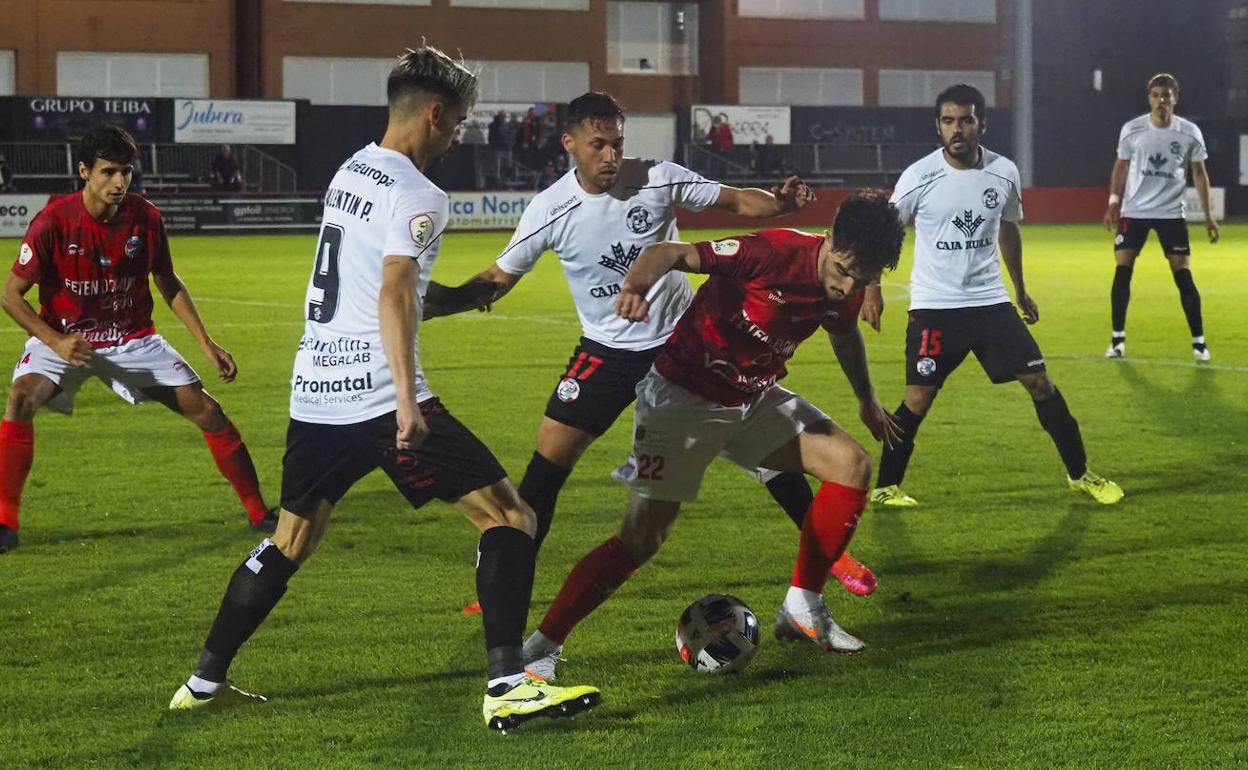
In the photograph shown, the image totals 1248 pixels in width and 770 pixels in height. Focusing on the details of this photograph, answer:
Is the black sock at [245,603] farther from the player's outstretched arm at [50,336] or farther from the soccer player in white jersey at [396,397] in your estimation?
the player's outstretched arm at [50,336]

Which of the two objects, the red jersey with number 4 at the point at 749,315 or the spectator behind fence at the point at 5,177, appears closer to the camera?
the red jersey with number 4 at the point at 749,315

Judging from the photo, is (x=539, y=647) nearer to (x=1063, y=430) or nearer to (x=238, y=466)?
(x=238, y=466)

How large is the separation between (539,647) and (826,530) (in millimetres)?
1043

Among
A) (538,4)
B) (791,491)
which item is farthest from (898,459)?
(538,4)

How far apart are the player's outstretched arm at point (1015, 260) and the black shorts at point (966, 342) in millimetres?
189

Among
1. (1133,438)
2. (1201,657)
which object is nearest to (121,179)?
(1201,657)

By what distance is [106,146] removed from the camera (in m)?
7.06

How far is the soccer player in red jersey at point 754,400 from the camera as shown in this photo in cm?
521

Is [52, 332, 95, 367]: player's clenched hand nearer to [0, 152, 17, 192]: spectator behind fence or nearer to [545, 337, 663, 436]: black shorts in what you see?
[545, 337, 663, 436]: black shorts

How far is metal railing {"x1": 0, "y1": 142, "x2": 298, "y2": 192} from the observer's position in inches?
1433

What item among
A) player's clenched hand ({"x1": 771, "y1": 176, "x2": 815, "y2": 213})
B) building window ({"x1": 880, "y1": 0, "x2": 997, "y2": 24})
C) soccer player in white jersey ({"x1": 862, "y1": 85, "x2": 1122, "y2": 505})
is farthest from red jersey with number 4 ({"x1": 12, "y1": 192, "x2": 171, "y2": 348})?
building window ({"x1": 880, "y1": 0, "x2": 997, "y2": 24})

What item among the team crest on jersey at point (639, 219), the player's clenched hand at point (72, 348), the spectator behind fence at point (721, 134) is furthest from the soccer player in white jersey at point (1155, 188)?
the spectator behind fence at point (721, 134)

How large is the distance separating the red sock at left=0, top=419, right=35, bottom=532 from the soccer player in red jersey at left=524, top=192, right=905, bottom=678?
316 cm

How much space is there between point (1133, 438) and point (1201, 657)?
193 inches
